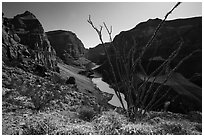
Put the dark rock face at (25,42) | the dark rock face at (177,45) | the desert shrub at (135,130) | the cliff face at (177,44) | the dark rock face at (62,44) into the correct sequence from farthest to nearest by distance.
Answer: the dark rock face at (62,44)
the cliff face at (177,44)
the dark rock face at (177,45)
the dark rock face at (25,42)
the desert shrub at (135,130)

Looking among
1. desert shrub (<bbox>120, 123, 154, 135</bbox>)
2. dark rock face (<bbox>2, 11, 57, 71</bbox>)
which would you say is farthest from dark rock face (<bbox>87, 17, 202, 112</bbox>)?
desert shrub (<bbox>120, 123, 154, 135</bbox>)

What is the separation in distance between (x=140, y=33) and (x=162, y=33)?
12901mm

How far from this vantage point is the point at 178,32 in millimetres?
69688

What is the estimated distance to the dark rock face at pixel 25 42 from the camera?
29.9 metres

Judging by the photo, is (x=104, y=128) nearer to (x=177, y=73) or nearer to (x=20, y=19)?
(x=177, y=73)

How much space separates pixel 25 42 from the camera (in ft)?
164

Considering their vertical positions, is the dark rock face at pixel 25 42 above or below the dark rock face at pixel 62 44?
below

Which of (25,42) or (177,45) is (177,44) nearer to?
(177,45)

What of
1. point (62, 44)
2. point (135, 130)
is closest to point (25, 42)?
point (135, 130)

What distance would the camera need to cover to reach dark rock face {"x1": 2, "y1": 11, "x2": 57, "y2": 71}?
29.9m

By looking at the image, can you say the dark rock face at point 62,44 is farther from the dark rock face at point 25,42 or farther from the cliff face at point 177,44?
the cliff face at point 177,44

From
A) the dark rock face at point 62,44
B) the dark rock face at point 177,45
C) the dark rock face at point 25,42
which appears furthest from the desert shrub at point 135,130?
the dark rock face at point 62,44

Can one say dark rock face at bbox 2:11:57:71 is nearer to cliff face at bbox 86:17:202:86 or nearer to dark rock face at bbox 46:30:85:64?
cliff face at bbox 86:17:202:86

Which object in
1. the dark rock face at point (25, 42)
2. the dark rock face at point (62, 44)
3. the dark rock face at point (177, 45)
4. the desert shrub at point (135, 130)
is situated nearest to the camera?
the desert shrub at point (135, 130)
